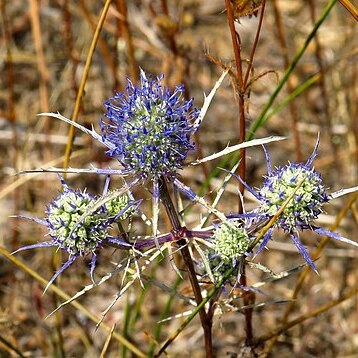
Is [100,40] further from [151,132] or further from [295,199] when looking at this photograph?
[295,199]

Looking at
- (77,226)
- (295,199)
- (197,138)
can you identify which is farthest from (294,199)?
(197,138)

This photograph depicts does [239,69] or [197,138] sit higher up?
[197,138]

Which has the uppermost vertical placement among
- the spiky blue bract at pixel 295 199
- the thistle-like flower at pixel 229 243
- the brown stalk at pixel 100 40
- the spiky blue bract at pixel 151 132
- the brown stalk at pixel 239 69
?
the brown stalk at pixel 100 40

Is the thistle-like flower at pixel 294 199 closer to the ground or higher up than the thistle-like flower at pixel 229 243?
higher up

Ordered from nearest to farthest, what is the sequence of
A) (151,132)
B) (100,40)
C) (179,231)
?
(151,132) < (179,231) < (100,40)

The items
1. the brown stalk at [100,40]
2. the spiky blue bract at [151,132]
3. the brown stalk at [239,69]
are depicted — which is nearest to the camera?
the spiky blue bract at [151,132]

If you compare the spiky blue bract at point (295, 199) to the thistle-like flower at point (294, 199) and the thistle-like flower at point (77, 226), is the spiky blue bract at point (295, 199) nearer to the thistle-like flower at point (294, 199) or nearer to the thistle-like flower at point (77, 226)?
the thistle-like flower at point (294, 199)

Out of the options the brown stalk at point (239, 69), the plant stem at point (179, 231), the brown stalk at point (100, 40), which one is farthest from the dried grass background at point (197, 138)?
the plant stem at point (179, 231)

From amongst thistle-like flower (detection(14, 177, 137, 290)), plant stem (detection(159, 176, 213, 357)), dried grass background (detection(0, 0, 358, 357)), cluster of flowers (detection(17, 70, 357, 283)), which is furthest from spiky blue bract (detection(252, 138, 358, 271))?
dried grass background (detection(0, 0, 358, 357))

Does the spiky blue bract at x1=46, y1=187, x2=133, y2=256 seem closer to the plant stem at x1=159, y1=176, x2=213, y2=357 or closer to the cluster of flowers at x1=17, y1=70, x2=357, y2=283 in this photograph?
the cluster of flowers at x1=17, y1=70, x2=357, y2=283
